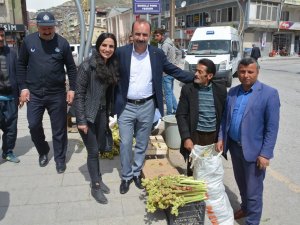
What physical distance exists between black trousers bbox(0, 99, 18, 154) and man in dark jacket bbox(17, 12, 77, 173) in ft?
1.65

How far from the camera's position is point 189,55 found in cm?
1401

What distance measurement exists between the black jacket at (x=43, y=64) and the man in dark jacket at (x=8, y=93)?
414 millimetres

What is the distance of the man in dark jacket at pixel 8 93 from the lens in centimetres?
442

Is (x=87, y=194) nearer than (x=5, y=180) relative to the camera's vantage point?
Yes

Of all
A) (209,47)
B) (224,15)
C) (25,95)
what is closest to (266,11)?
(224,15)

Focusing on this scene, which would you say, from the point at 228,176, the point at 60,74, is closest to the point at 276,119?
the point at 228,176

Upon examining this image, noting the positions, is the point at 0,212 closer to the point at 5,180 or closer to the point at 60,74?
the point at 5,180

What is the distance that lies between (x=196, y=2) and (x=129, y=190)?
4478cm

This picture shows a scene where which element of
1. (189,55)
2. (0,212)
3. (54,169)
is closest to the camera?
(0,212)

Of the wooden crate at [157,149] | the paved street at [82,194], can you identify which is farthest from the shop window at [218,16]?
the wooden crate at [157,149]

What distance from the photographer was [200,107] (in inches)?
131

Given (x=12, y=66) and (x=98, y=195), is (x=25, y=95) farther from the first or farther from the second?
(x=98, y=195)

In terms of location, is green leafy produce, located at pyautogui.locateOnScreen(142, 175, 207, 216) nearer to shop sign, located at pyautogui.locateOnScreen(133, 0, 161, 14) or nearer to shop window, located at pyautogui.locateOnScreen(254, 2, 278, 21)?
shop sign, located at pyautogui.locateOnScreen(133, 0, 161, 14)

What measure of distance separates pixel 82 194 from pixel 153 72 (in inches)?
68.3
